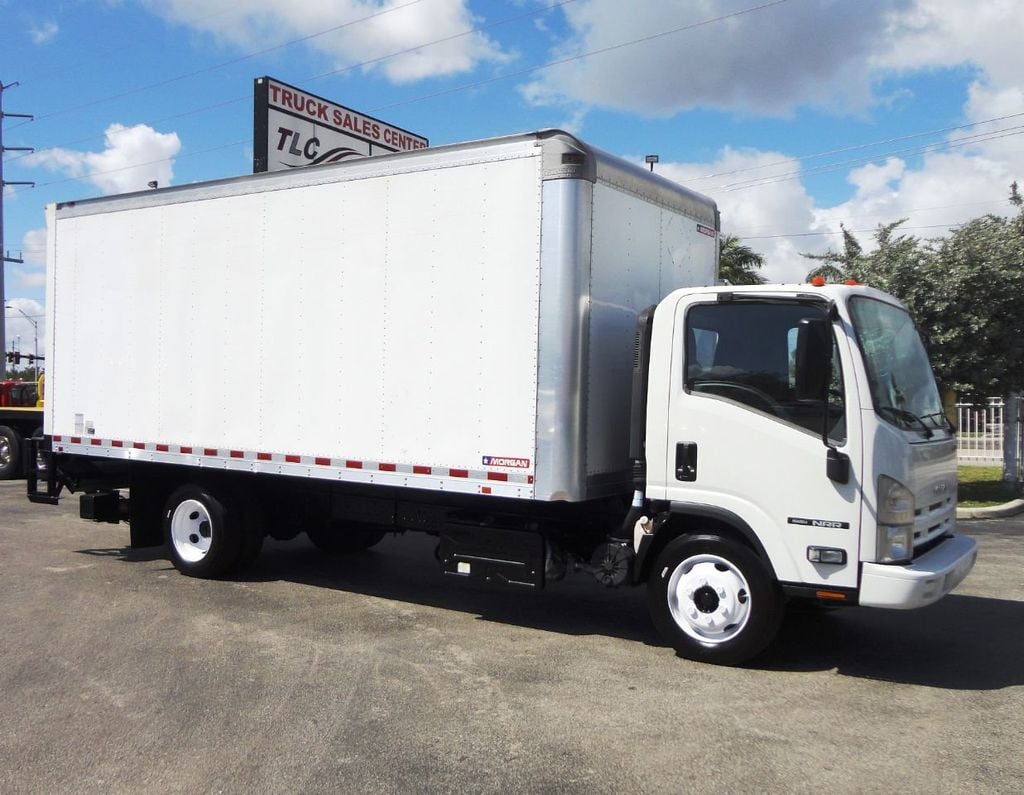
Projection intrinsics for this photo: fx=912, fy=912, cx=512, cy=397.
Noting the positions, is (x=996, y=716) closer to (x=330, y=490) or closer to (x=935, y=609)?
(x=935, y=609)

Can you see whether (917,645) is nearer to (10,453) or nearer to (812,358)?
(812,358)

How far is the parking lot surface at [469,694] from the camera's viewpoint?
4258 millimetres

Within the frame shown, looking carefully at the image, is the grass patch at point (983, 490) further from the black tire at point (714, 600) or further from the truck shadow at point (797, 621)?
the black tire at point (714, 600)

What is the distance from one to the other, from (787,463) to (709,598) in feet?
3.39

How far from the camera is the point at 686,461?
19.4ft

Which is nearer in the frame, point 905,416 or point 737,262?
point 905,416

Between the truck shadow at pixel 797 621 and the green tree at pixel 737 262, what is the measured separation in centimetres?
1545

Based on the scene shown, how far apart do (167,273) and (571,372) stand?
169 inches

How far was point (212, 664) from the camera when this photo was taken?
5.85m

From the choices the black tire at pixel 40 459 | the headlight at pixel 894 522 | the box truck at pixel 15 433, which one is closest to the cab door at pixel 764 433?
the headlight at pixel 894 522

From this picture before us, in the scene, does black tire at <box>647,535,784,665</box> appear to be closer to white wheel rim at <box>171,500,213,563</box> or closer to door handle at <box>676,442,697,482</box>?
door handle at <box>676,442,697,482</box>

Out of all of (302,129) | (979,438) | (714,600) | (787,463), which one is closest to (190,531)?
(714,600)

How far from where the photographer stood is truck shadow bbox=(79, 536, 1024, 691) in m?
5.96

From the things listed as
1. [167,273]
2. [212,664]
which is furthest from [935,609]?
[167,273]
